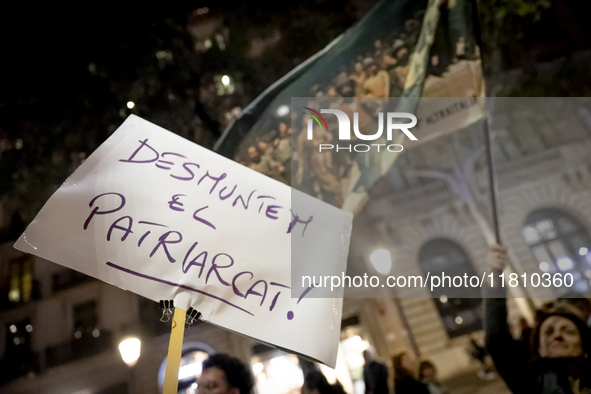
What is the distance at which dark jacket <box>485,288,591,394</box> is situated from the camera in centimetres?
68

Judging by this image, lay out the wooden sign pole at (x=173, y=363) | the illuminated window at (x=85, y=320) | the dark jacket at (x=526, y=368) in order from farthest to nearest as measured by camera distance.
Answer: the illuminated window at (x=85, y=320)
the dark jacket at (x=526, y=368)
the wooden sign pole at (x=173, y=363)

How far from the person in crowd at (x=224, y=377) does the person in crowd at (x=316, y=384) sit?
118mm

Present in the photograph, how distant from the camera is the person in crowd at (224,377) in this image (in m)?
0.70

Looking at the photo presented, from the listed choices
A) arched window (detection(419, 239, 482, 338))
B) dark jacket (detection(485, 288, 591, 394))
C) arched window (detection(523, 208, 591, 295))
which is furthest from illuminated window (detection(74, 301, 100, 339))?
arched window (detection(523, 208, 591, 295))

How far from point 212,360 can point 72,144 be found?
773mm

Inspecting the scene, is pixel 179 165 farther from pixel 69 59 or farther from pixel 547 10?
pixel 547 10

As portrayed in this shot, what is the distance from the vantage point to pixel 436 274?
77 centimetres

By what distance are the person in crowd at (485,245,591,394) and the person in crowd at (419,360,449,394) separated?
0.13 meters

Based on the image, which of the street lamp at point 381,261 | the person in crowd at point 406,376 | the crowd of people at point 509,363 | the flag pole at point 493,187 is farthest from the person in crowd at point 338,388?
the flag pole at point 493,187

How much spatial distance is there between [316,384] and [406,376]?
0.63 ft

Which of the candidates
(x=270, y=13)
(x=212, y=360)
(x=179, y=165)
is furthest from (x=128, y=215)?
(x=270, y=13)

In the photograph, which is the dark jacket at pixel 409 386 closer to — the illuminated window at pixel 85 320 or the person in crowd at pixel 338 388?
the person in crowd at pixel 338 388

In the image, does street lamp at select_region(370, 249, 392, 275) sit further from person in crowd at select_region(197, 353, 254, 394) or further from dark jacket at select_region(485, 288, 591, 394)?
person in crowd at select_region(197, 353, 254, 394)

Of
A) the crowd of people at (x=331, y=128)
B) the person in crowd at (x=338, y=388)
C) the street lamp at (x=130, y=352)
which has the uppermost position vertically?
the crowd of people at (x=331, y=128)
